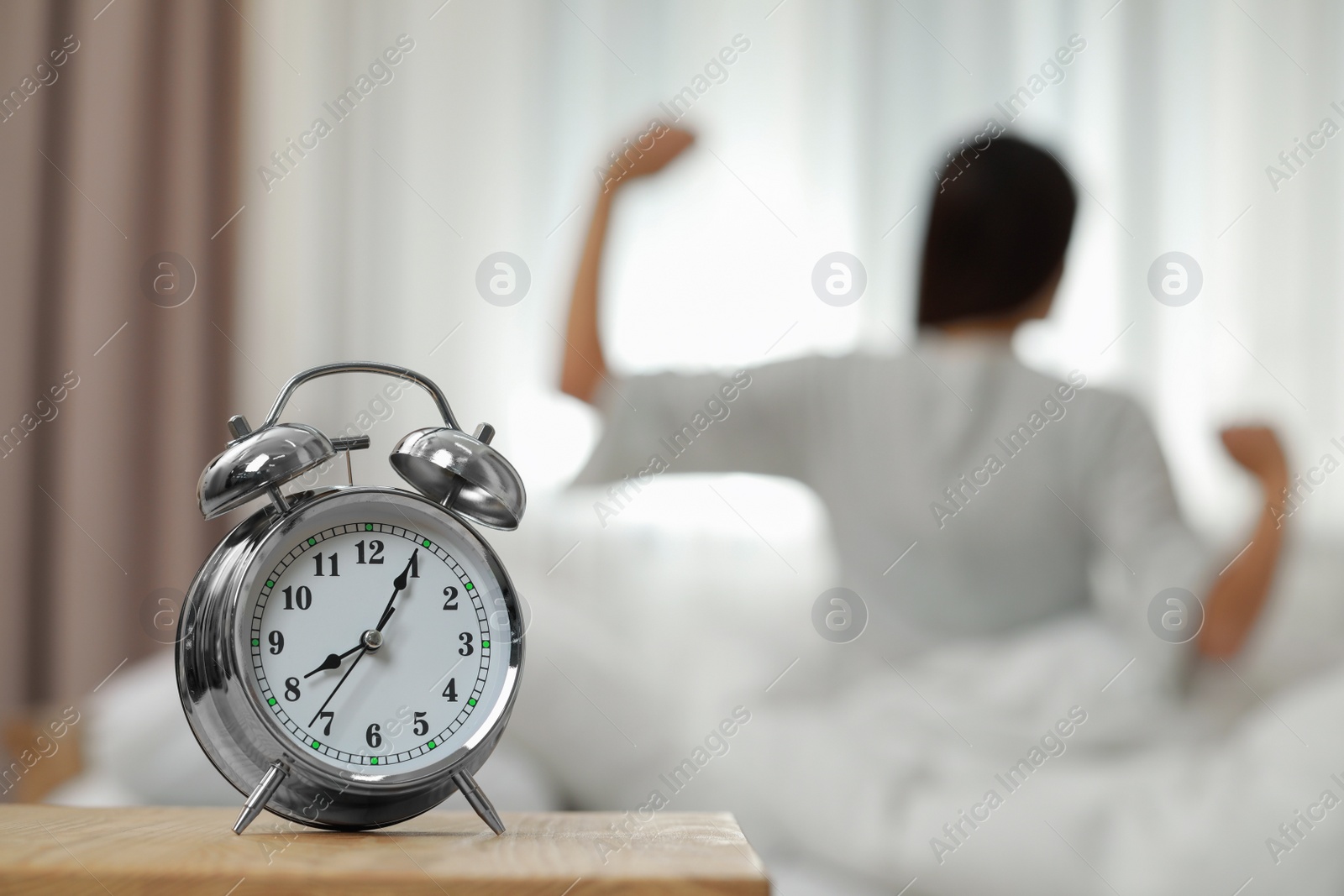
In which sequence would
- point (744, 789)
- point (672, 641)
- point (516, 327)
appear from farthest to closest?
point (516, 327)
point (672, 641)
point (744, 789)

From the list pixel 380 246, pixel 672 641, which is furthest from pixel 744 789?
pixel 380 246

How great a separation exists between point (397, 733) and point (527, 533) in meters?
1.23

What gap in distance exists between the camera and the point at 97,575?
1678mm

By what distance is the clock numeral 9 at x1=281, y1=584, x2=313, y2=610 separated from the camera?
52 centimetres

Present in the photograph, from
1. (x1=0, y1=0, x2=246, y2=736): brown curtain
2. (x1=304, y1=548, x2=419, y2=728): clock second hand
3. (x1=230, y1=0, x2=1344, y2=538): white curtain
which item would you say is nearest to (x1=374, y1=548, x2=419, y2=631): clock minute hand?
(x1=304, y1=548, x2=419, y2=728): clock second hand

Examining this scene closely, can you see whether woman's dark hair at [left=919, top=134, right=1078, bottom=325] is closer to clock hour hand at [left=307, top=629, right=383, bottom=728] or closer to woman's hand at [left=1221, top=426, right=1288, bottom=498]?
woman's hand at [left=1221, top=426, right=1288, bottom=498]

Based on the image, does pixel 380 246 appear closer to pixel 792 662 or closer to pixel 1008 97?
pixel 792 662

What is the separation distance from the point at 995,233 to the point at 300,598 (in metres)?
1.36

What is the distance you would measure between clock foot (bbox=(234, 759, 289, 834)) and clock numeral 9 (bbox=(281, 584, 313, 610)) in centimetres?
8

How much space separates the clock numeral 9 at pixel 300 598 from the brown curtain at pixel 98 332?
4.22 feet

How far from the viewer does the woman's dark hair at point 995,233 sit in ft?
5.22

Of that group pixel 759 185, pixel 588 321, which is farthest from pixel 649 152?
pixel 588 321

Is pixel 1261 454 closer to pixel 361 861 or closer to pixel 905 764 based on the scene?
pixel 905 764

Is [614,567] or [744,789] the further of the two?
[614,567]
